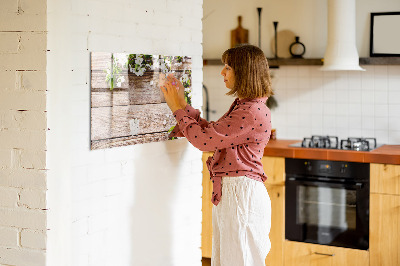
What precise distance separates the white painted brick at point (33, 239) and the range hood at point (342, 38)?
9.30ft

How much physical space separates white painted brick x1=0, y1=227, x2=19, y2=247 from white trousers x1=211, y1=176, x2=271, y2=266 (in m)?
0.96

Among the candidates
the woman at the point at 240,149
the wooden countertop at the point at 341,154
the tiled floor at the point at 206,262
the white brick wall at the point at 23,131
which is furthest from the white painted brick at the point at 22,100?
the tiled floor at the point at 206,262

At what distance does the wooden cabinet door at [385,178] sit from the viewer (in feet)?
13.1

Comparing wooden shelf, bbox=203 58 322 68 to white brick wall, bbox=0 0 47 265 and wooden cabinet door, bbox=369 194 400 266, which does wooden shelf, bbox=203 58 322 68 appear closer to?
wooden cabinet door, bbox=369 194 400 266

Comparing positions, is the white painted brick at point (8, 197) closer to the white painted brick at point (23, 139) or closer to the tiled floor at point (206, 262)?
the white painted brick at point (23, 139)

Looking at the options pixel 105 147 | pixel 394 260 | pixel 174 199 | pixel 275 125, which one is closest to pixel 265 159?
pixel 275 125

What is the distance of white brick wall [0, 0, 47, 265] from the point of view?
88.7 inches

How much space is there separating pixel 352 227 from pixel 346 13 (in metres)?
1.61

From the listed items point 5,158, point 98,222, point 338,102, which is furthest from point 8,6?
point 338,102

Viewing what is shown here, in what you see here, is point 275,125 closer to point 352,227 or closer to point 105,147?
point 352,227

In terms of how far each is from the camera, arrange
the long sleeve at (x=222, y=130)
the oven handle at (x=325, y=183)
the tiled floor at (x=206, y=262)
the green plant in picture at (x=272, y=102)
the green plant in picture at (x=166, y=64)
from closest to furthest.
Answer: the long sleeve at (x=222, y=130) < the green plant in picture at (x=166, y=64) < the oven handle at (x=325, y=183) < the tiled floor at (x=206, y=262) < the green plant in picture at (x=272, y=102)

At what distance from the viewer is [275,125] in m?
5.11

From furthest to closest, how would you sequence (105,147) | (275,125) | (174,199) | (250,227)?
(275,125) → (174,199) → (250,227) → (105,147)

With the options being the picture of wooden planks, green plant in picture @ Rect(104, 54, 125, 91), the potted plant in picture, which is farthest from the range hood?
green plant in picture @ Rect(104, 54, 125, 91)
